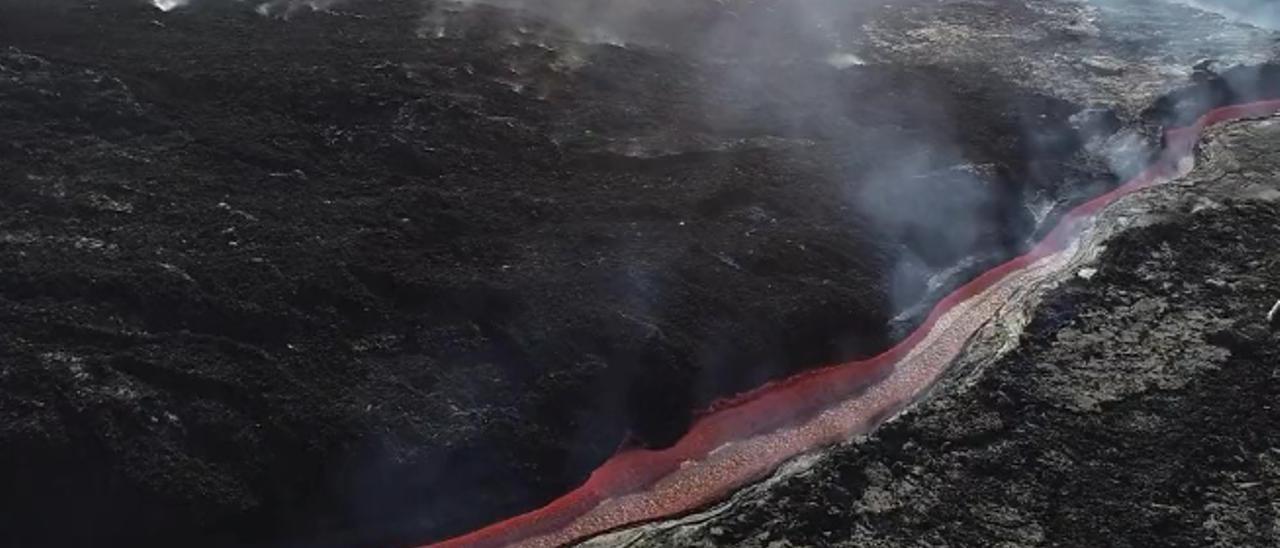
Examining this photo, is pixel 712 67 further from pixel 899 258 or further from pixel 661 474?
pixel 661 474

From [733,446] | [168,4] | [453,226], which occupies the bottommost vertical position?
[733,446]

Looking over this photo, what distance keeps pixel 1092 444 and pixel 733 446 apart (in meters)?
2.81

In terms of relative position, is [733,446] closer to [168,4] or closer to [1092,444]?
[1092,444]

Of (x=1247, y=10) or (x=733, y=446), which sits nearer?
(x=733, y=446)

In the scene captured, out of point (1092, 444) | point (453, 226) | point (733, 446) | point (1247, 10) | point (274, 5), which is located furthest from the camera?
point (1247, 10)

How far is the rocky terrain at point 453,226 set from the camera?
27.6ft

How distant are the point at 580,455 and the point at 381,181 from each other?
3895 mm

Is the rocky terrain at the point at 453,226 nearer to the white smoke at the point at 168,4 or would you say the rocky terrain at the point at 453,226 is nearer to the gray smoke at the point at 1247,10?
the white smoke at the point at 168,4

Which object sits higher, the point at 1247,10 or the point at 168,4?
the point at 1247,10

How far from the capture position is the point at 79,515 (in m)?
7.82

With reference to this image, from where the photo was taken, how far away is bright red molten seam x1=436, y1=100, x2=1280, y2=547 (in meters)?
8.46

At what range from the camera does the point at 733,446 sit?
9.24m

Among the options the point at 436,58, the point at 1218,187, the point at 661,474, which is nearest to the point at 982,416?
the point at 661,474

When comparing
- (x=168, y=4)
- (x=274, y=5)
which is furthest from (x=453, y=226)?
(x=168, y=4)
